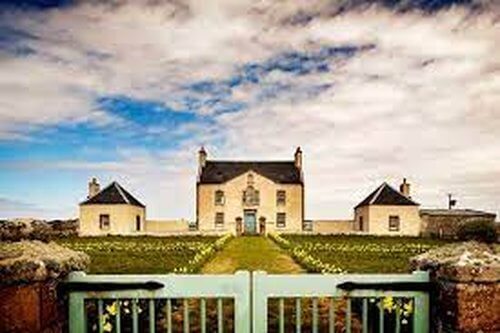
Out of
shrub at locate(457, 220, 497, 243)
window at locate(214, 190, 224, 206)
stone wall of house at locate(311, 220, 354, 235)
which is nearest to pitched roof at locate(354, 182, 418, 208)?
stone wall of house at locate(311, 220, 354, 235)

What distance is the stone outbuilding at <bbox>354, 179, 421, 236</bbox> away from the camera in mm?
54906

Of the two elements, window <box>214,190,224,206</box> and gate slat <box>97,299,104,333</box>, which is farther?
window <box>214,190,224,206</box>

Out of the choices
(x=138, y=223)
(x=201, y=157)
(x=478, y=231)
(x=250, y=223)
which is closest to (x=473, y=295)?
(x=478, y=231)

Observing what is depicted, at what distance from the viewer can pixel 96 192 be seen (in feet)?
189

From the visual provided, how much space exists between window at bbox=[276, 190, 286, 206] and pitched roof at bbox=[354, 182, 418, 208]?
25.6ft

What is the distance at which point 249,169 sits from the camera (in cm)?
5700

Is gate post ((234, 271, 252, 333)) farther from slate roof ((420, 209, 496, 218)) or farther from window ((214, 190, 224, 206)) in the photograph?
slate roof ((420, 209, 496, 218))

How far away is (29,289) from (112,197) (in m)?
Result: 53.3

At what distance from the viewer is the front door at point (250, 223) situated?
183 feet

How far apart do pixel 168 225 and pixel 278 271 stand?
44.7m

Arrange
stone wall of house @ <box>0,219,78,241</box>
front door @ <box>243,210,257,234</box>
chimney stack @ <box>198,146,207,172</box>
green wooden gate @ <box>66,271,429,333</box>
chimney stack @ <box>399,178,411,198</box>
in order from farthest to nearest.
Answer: chimney stack @ <box>399,178,411,198</box>, chimney stack @ <box>198,146,207,172</box>, front door @ <box>243,210,257,234</box>, stone wall of house @ <box>0,219,78,241</box>, green wooden gate @ <box>66,271,429,333</box>

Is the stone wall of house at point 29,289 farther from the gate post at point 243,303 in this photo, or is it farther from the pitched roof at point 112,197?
the pitched roof at point 112,197

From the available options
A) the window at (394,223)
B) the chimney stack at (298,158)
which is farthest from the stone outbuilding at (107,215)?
the window at (394,223)

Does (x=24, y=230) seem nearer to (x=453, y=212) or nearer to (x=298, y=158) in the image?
(x=298, y=158)
